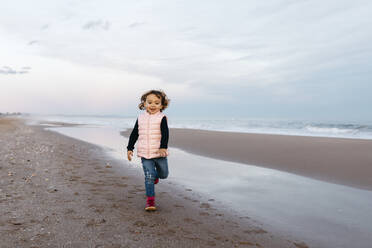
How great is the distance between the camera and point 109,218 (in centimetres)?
402

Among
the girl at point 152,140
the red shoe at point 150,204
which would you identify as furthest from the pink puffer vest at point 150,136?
the red shoe at point 150,204

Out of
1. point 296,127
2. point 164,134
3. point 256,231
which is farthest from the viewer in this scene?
point 296,127

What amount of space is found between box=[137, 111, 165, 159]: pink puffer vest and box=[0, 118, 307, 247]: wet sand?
0.99 m

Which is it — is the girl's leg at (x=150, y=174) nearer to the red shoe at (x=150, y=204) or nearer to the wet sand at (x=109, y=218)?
the red shoe at (x=150, y=204)

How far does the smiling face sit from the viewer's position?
4.59 metres

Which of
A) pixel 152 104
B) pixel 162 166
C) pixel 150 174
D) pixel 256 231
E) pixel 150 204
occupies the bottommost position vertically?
pixel 256 231

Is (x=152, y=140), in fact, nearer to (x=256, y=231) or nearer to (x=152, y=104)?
(x=152, y=104)

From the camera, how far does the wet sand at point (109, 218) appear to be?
3299 mm

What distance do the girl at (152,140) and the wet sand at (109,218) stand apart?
53cm

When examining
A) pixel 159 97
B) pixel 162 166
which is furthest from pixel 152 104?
pixel 162 166

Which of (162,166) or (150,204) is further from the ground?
(162,166)

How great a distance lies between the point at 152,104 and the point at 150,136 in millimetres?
552

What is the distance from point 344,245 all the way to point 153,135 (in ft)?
10.3

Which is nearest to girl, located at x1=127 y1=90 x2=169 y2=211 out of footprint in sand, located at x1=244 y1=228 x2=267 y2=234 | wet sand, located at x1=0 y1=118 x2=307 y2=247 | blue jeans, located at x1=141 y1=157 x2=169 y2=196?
blue jeans, located at x1=141 y1=157 x2=169 y2=196
